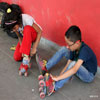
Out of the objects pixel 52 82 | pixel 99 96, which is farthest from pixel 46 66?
pixel 99 96

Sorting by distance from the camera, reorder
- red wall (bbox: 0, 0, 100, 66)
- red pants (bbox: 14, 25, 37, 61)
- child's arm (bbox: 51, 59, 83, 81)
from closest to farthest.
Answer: child's arm (bbox: 51, 59, 83, 81) → red wall (bbox: 0, 0, 100, 66) → red pants (bbox: 14, 25, 37, 61)

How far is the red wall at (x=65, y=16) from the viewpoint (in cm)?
152

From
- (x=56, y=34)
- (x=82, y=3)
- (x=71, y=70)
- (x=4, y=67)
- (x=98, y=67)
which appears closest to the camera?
(x=71, y=70)

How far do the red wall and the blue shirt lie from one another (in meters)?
0.19

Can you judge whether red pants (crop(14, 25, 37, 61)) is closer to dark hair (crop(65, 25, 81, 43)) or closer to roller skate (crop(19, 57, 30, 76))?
roller skate (crop(19, 57, 30, 76))

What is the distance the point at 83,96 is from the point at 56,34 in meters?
0.89

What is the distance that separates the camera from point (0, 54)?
6.74 feet

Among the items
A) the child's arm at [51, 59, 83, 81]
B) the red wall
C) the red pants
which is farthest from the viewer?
the red pants

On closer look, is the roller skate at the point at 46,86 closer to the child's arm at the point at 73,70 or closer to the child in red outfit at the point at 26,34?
the child's arm at the point at 73,70

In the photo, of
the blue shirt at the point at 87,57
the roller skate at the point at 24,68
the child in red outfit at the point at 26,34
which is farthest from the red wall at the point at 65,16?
the roller skate at the point at 24,68

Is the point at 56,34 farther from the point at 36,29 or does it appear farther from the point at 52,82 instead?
the point at 52,82

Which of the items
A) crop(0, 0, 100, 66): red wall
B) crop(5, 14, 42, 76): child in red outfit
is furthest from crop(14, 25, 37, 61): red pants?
crop(0, 0, 100, 66): red wall

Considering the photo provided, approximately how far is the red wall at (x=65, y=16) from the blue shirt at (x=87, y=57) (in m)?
0.19

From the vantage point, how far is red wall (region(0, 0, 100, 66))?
152cm
